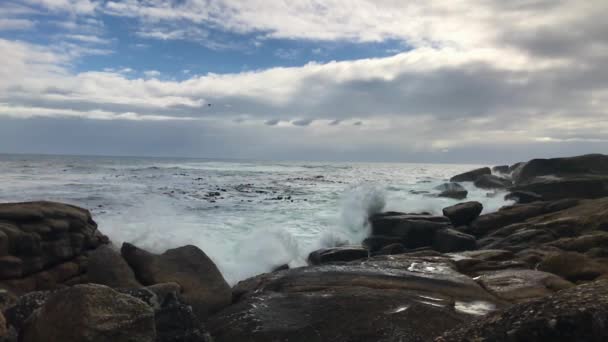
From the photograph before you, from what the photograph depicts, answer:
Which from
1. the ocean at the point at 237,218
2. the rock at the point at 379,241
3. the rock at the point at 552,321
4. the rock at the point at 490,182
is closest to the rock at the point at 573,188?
the ocean at the point at 237,218

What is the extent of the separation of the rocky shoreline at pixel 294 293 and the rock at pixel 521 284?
0.5 inches

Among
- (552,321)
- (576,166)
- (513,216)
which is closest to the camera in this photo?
(552,321)

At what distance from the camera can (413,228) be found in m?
16.0

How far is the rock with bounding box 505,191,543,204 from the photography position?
21172mm

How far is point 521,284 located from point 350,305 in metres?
2.47

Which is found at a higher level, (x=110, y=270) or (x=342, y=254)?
(x=110, y=270)

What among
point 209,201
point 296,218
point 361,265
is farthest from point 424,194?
point 361,265

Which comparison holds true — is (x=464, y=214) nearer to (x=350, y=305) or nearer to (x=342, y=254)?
(x=342, y=254)

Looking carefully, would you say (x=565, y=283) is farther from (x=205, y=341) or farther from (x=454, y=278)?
(x=205, y=341)

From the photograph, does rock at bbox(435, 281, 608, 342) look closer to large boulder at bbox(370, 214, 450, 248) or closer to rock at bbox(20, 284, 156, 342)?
rock at bbox(20, 284, 156, 342)

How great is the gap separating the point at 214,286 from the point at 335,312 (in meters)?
2.00

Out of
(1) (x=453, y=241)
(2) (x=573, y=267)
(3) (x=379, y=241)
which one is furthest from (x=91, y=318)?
(3) (x=379, y=241)

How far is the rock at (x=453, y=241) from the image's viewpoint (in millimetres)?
13148

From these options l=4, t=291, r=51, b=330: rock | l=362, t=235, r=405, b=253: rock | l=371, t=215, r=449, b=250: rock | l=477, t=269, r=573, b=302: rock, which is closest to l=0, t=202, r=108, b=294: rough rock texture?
l=4, t=291, r=51, b=330: rock
